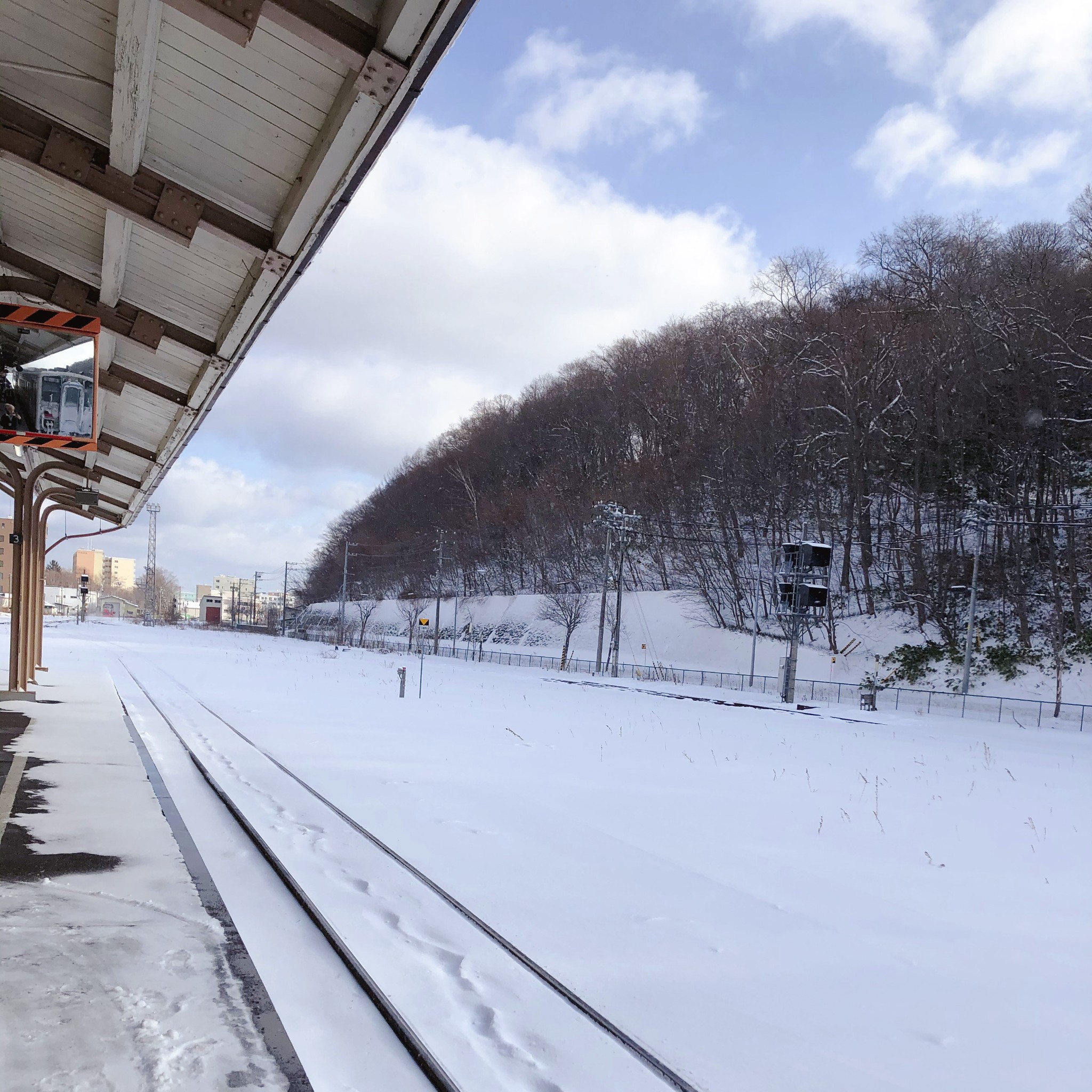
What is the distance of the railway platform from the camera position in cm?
334

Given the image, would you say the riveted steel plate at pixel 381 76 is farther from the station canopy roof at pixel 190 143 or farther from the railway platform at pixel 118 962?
the railway platform at pixel 118 962

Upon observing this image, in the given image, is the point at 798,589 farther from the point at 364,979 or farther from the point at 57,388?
the point at 364,979

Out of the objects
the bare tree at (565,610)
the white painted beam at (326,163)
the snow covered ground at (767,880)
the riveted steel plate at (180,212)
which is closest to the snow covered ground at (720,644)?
the bare tree at (565,610)

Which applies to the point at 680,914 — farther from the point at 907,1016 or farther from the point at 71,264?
the point at 71,264

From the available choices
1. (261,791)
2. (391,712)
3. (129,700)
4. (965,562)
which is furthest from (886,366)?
(261,791)

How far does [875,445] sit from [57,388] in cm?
4353

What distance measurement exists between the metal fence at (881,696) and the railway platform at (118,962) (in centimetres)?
2655

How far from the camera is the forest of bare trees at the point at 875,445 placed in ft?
127

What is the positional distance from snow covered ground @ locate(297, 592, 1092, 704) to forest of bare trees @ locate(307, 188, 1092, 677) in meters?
1.25

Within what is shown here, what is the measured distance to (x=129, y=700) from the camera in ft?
58.4

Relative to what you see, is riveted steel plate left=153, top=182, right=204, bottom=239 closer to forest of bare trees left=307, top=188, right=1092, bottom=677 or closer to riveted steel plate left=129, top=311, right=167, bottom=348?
riveted steel plate left=129, top=311, right=167, bottom=348

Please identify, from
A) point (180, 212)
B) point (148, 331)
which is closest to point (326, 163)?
point (180, 212)

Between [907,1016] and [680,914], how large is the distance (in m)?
1.67

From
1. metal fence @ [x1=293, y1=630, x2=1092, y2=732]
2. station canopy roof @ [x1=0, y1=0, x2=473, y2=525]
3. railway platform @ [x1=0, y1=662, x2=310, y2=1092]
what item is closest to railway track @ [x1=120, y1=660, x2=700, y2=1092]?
railway platform @ [x1=0, y1=662, x2=310, y2=1092]
